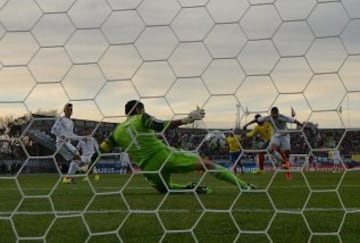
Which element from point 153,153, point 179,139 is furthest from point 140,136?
point 179,139

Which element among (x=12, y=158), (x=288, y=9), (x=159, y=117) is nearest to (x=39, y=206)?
(x=12, y=158)

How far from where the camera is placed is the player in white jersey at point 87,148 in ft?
13.4

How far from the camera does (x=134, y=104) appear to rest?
3277 millimetres

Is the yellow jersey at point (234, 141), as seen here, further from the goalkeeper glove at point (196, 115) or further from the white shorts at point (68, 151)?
the white shorts at point (68, 151)

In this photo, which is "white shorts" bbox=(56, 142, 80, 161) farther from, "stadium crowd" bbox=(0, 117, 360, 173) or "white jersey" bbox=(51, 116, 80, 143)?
"white jersey" bbox=(51, 116, 80, 143)

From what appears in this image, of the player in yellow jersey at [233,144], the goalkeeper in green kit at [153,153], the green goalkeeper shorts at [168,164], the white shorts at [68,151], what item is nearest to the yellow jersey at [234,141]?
the player in yellow jersey at [233,144]

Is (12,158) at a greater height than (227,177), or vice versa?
(12,158)

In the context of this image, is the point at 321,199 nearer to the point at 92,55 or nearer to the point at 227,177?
the point at 227,177

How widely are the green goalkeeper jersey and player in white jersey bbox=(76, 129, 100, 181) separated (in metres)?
0.15

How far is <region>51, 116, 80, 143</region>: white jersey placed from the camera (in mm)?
3947

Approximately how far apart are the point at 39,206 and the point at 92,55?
2349 mm

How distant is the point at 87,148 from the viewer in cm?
643

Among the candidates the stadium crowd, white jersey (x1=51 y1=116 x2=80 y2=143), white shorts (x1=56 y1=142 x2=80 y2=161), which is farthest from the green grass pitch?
white shorts (x1=56 y1=142 x2=80 y2=161)

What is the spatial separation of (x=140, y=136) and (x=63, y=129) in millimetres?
1136
